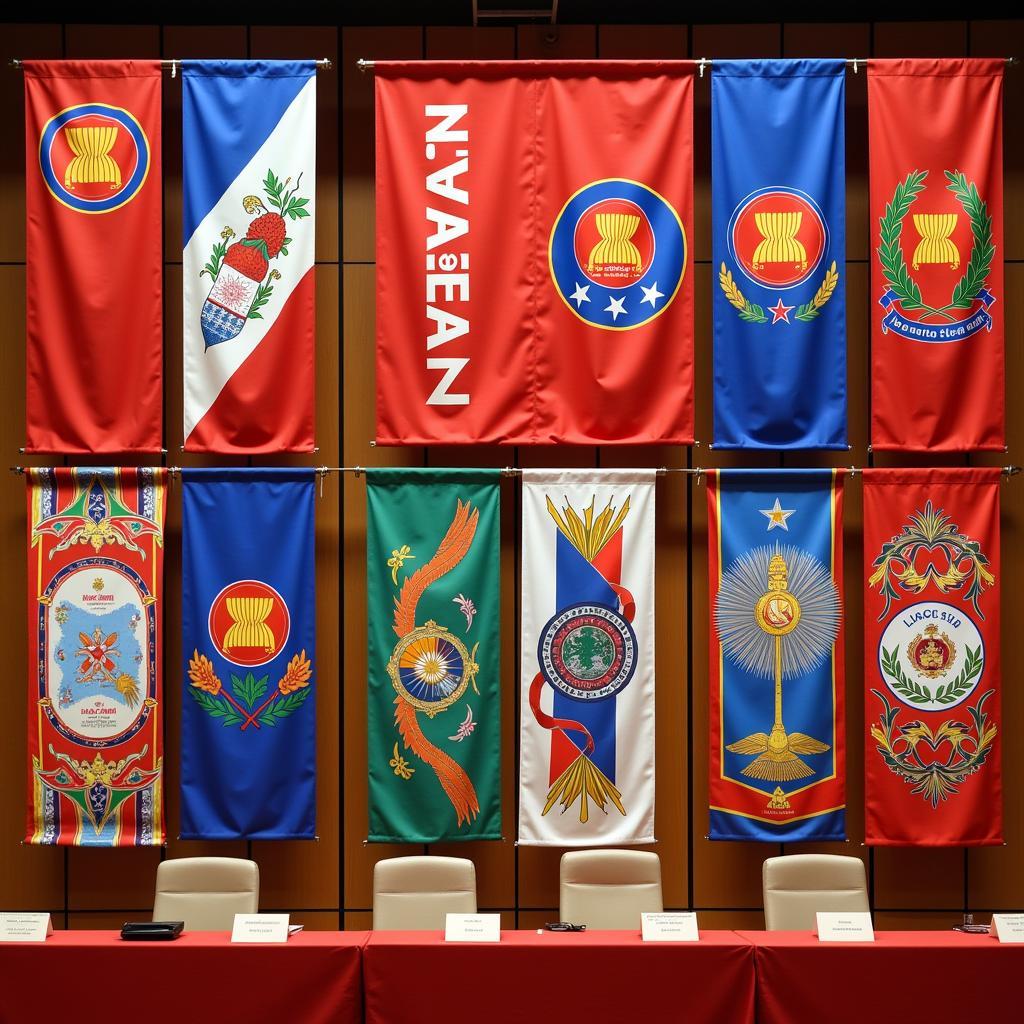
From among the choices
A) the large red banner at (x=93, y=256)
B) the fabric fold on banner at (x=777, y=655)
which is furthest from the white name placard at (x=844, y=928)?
the large red banner at (x=93, y=256)

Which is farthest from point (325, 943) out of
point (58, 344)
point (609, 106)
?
point (609, 106)

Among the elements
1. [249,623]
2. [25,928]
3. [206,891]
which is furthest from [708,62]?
[25,928]

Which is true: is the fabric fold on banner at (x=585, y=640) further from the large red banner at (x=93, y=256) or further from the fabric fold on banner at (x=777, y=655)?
the large red banner at (x=93, y=256)

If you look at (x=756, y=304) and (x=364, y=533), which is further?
(x=364, y=533)

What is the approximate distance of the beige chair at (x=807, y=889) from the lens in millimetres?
5207

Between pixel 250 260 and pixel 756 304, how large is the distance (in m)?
2.84

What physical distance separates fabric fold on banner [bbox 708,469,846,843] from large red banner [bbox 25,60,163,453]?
10.9ft

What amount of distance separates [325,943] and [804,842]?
3.11 metres

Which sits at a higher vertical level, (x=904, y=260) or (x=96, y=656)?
(x=904, y=260)

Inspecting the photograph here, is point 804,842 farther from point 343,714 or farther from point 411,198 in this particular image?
point 411,198

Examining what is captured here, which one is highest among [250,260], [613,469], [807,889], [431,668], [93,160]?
[93,160]
